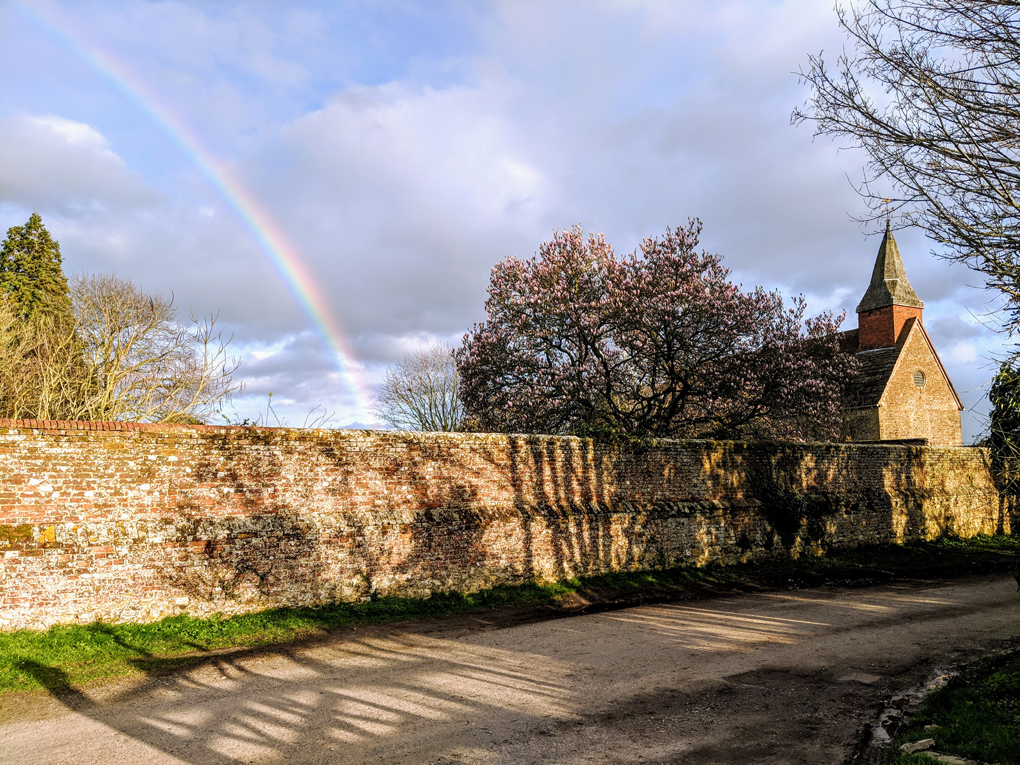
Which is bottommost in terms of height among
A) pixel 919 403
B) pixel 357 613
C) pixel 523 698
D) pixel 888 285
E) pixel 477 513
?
pixel 523 698

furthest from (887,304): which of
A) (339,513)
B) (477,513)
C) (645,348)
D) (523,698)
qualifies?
(523,698)

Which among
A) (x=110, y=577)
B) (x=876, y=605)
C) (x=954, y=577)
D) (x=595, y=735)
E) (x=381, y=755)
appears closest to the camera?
(x=381, y=755)

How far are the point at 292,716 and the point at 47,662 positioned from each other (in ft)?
11.3

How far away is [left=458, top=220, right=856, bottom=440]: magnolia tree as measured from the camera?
20016 mm

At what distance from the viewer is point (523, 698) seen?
253 inches

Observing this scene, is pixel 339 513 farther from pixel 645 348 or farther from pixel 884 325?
pixel 884 325

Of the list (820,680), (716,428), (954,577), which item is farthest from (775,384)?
(820,680)

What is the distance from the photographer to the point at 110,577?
8.49m

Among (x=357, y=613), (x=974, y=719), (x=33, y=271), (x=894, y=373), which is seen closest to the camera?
(x=974, y=719)

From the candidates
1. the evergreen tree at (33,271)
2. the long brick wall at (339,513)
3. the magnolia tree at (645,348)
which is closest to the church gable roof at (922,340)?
the magnolia tree at (645,348)

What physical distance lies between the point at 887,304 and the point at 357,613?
119 feet

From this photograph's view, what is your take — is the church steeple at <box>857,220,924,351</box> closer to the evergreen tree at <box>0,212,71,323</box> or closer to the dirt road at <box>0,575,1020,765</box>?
the dirt road at <box>0,575,1020,765</box>

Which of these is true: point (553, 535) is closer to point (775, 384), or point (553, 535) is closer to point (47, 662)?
point (47, 662)

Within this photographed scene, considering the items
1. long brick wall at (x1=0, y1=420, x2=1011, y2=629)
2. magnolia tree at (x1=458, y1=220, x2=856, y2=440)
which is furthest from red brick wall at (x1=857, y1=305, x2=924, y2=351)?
long brick wall at (x1=0, y1=420, x2=1011, y2=629)
